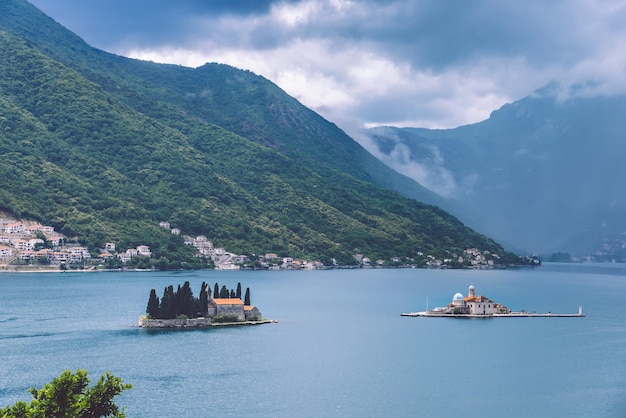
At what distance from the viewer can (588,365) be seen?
81688mm

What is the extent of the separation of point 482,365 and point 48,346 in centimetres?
4505

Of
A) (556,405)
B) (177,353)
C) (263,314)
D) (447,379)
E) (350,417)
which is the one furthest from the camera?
(263,314)

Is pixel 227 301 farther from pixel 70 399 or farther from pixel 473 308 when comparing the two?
pixel 70 399

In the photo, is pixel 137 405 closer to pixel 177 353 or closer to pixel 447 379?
pixel 177 353

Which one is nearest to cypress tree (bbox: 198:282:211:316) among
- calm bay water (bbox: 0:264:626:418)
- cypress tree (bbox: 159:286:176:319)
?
cypress tree (bbox: 159:286:176:319)

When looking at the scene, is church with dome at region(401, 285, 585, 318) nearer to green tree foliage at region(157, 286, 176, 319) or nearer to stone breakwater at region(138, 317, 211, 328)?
stone breakwater at region(138, 317, 211, 328)

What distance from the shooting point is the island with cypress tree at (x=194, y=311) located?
318 ft

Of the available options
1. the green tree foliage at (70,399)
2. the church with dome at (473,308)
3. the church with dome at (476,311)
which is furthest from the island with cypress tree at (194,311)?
the green tree foliage at (70,399)

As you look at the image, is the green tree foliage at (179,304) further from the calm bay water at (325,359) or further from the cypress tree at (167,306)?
the calm bay water at (325,359)

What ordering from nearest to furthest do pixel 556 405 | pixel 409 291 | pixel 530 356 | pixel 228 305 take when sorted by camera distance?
pixel 556 405
pixel 530 356
pixel 228 305
pixel 409 291

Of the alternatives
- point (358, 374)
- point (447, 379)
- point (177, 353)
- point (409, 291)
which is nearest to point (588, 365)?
point (447, 379)

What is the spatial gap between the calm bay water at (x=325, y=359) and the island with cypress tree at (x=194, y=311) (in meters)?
3.36

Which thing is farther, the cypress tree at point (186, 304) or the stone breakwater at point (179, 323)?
the cypress tree at point (186, 304)

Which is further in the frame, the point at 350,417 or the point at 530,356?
the point at 530,356
